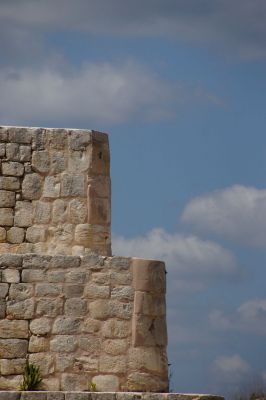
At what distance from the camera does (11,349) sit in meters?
12.6

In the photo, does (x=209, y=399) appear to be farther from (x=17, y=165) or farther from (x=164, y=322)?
(x=17, y=165)

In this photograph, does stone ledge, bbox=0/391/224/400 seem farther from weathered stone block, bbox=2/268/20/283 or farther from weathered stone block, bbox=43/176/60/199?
weathered stone block, bbox=43/176/60/199

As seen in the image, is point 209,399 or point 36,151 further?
point 36,151

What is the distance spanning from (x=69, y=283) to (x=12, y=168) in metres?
1.61

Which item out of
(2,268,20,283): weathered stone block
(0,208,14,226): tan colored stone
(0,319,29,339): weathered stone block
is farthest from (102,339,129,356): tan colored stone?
(0,208,14,226): tan colored stone

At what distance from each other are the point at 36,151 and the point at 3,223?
0.98 m

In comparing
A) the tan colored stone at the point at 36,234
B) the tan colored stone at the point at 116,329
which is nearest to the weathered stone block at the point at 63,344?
the tan colored stone at the point at 116,329

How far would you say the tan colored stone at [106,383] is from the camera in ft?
41.6

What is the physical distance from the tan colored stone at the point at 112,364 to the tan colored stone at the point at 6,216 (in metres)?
1.97

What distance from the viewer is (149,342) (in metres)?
12.9

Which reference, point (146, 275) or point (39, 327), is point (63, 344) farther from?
point (146, 275)

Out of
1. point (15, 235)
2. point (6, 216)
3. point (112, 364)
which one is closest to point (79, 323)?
point (112, 364)

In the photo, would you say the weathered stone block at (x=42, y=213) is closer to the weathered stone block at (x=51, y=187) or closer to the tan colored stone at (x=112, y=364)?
the weathered stone block at (x=51, y=187)

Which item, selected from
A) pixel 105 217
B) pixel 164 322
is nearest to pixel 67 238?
pixel 105 217
